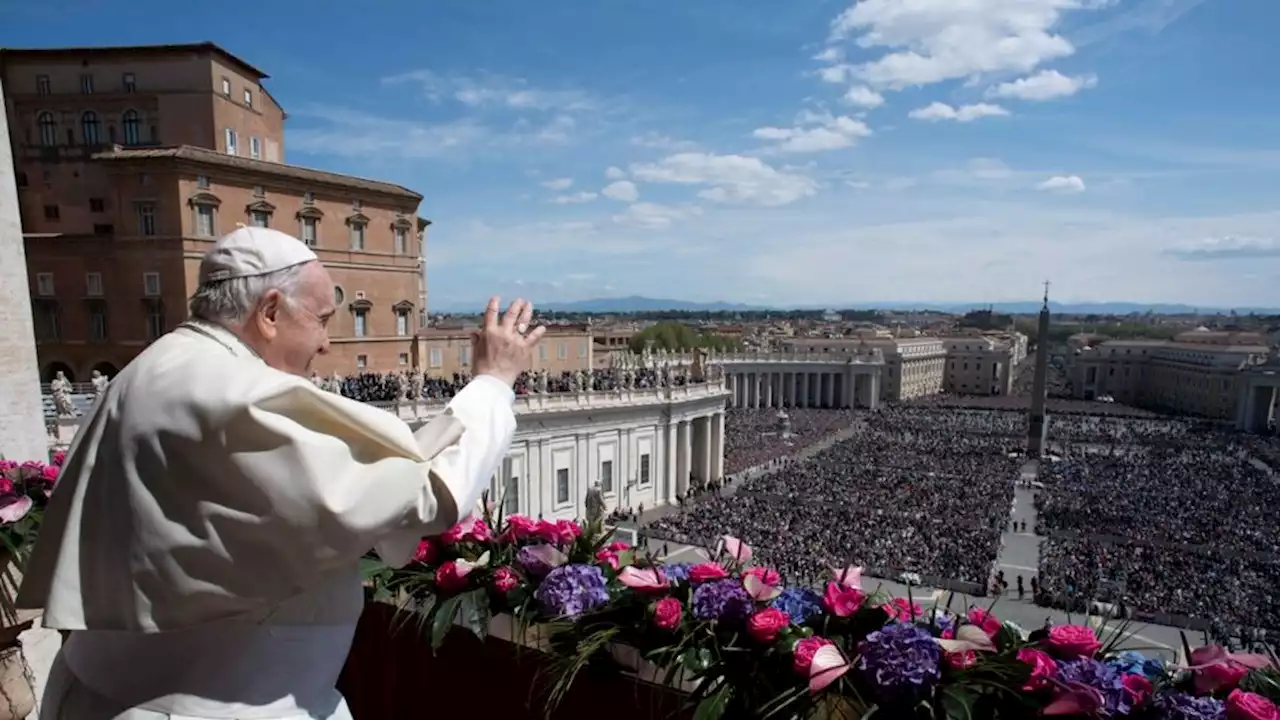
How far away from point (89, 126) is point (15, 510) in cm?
3079

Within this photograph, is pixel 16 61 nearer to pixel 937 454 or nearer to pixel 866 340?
pixel 937 454

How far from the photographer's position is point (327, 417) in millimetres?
1721

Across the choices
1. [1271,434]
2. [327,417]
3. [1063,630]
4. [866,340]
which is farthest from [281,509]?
[866,340]

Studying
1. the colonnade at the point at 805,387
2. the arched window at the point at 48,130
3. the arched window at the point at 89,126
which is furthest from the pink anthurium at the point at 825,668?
the colonnade at the point at 805,387

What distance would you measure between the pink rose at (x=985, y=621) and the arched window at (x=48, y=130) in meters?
35.2

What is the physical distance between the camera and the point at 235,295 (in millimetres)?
2025

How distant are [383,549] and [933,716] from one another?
6.98ft

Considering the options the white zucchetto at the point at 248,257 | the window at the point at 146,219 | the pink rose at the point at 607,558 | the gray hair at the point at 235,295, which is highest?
the window at the point at 146,219

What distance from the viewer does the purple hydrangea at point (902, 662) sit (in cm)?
269

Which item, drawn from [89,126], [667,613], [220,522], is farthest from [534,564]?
[89,126]

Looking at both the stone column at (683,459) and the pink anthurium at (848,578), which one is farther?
the stone column at (683,459)

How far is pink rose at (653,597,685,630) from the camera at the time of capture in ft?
10.6

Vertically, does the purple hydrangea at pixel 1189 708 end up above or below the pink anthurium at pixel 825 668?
below

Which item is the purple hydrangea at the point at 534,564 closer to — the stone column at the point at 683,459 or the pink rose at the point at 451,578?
the pink rose at the point at 451,578
